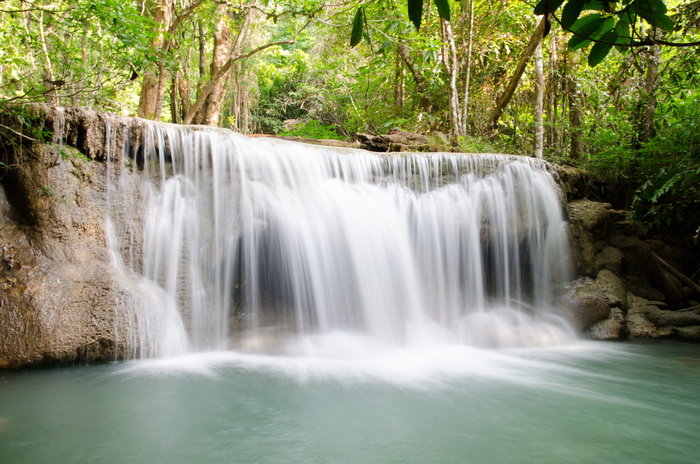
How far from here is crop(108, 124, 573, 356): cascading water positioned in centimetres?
593

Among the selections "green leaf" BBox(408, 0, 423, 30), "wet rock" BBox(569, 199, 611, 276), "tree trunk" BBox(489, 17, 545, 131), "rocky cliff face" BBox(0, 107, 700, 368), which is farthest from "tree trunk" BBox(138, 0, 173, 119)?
"green leaf" BBox(408, 0, 423, 30)

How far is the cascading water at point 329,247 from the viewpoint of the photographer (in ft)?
19.5

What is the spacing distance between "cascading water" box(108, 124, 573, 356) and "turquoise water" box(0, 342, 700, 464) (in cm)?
74

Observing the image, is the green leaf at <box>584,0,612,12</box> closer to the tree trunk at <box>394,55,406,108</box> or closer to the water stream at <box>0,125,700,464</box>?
the water stream at <box>0,125,700,464</box>

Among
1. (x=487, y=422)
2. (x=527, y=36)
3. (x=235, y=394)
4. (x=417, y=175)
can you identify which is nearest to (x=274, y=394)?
(x=235, y=394)

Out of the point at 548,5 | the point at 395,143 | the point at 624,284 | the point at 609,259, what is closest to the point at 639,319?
the point at 624,284

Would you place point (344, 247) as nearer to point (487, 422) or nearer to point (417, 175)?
point (417, 175)

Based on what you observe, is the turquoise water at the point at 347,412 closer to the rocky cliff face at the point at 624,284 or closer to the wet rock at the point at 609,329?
the wet rock at the point at 609,329

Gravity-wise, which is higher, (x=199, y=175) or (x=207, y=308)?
(x=199, y=175)

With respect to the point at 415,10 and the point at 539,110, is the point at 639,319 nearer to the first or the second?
the point at 539,110

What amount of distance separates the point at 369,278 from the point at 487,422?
3366 millimetres

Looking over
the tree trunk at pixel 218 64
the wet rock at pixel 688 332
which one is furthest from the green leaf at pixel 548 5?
the tree trunk at pixel 218 64

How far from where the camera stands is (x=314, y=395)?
14.1 feet

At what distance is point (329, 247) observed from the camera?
6.88 meters
